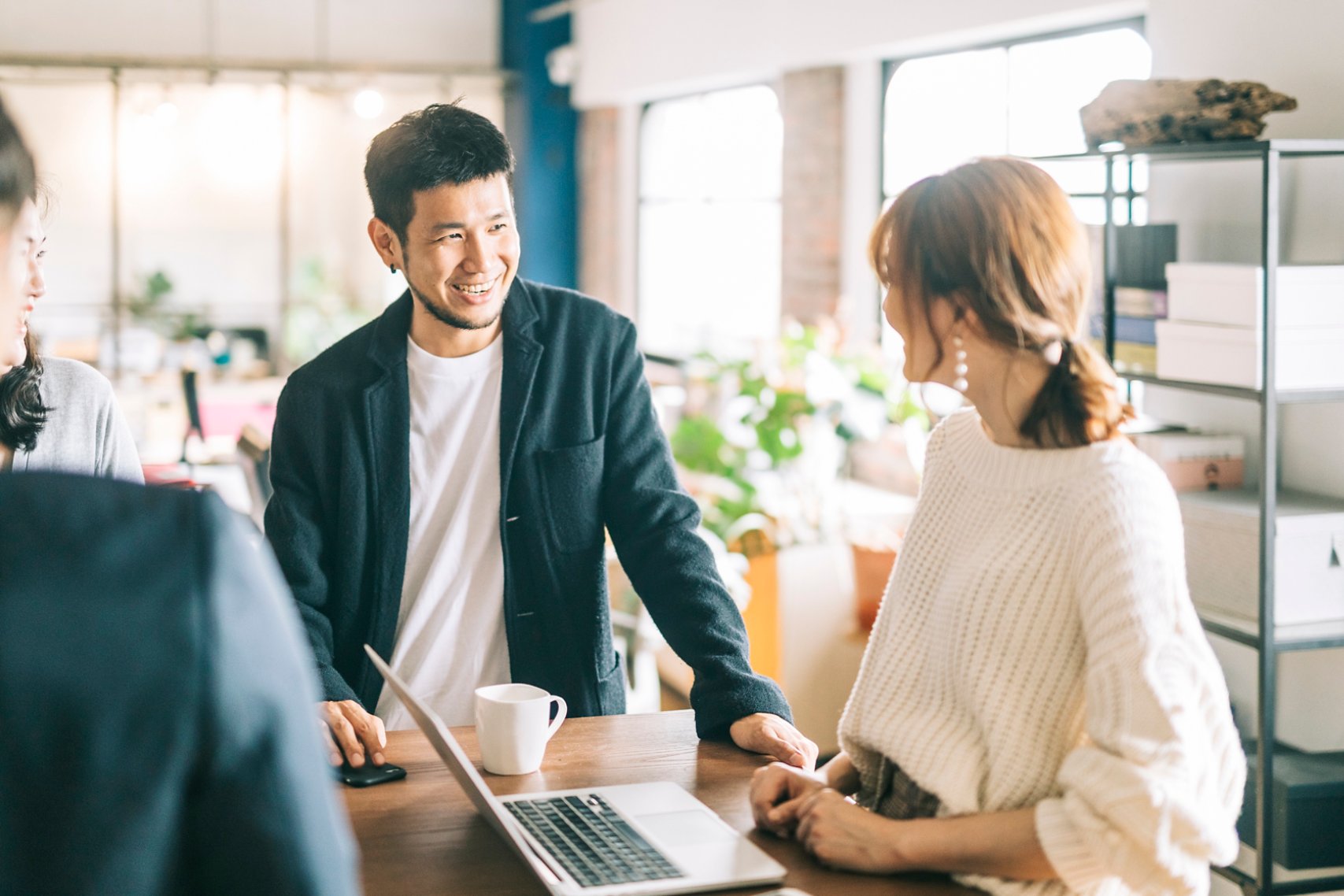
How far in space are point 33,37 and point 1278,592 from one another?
829cm

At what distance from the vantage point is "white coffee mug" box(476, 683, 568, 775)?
1506mm

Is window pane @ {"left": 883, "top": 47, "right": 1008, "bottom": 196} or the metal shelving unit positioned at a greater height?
window pane @ {"left": 883, "top": 47, "right": 1008, "bottom": 196}

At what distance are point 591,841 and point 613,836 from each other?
2cm

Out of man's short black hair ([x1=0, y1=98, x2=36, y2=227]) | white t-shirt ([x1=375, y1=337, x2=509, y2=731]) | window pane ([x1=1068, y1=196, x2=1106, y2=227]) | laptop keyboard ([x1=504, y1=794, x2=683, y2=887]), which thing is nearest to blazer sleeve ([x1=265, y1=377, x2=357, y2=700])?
white t-shirt ([x1=375, y1=337, x2=509, y2=731])

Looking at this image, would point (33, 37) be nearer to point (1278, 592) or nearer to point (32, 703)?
point (1278, 592)

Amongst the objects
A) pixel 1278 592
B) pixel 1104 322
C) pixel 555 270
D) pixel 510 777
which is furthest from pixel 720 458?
pixel 555 270

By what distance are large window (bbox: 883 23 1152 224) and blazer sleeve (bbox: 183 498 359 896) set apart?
3.64m

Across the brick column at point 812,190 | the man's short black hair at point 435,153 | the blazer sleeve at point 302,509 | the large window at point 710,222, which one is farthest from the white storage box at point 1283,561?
the large window at point 710,222

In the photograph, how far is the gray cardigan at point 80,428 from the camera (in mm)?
1729

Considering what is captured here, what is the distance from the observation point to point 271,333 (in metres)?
9.25

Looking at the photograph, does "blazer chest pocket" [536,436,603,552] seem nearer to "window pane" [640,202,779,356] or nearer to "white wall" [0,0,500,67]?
"window pane" [640,202,779,356]

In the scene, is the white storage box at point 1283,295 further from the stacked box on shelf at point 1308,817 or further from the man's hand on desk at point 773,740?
the man's hand on desk at point 773,740

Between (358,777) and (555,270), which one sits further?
(555,270)

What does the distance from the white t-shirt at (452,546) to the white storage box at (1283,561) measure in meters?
1.51
